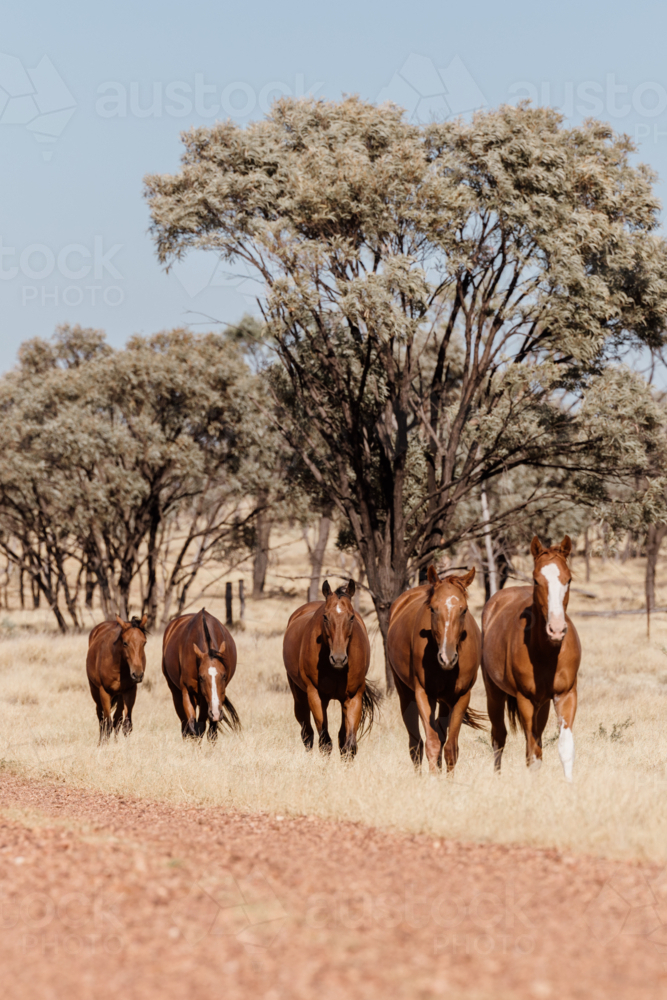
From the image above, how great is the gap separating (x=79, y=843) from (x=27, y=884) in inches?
36.7

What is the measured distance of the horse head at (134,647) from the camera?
10.8 meters

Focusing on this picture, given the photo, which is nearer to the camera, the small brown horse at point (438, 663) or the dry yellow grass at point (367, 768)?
the dry yellow grass at point (367, 768)

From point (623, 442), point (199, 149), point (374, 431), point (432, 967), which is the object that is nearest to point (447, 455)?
point (374, 431)

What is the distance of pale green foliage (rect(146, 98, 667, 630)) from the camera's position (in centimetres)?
1501

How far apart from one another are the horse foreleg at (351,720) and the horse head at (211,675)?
150cm

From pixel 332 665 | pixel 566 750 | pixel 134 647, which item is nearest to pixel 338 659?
pixel 332 665

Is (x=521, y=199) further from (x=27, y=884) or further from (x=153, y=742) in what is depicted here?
(x=27, y=884)

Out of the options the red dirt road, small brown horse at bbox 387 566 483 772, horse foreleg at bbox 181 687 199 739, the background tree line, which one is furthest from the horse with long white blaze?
the background tree line

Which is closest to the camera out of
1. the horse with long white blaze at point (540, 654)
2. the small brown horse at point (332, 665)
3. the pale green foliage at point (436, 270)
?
the horse with long white blaze at point (540, 654)

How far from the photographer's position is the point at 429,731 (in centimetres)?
824

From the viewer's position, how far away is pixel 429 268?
1584 cm

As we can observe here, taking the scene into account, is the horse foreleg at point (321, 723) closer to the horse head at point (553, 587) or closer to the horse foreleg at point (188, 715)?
the horse foreleg at point (188, 715)

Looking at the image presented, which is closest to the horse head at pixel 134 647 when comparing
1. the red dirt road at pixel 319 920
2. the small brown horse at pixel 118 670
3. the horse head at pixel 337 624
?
the small brown horse at pixel 118 670

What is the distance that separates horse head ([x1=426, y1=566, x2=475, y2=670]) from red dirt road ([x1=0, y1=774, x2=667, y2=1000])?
2.23 meters
